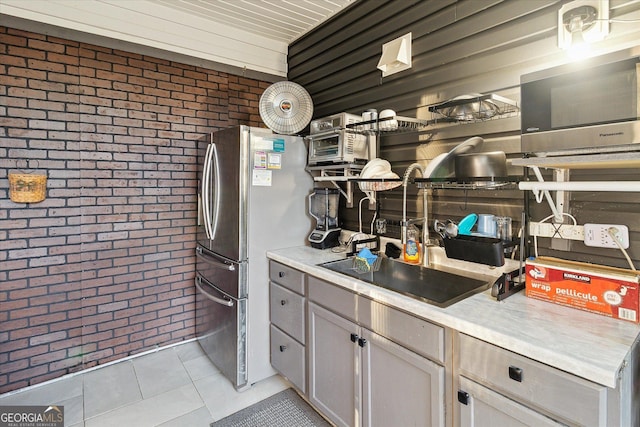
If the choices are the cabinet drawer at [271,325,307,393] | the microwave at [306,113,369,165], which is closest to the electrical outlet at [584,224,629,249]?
the microwave at [306,113,369,165]

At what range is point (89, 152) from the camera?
2.62 m

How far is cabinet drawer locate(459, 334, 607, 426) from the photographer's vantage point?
3.11 feet

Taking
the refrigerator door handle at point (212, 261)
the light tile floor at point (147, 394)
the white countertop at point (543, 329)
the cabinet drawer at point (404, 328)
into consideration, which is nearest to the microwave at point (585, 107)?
the white countertop at point (543, 329)

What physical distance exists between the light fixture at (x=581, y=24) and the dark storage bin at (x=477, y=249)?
989 mm

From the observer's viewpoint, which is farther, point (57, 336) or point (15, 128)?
point (57, 336)

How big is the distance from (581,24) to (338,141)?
1.42 metres

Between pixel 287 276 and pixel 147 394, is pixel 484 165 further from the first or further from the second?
pixel 147 394

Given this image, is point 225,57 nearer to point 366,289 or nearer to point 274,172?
point 274,172

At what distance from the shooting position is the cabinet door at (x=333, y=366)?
177 centimetres

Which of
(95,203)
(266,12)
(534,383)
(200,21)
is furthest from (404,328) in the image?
(200,21)

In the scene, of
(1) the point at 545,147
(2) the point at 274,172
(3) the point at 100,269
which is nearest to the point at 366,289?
(1) the point at 545,147

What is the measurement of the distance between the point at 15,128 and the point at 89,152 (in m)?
0.45

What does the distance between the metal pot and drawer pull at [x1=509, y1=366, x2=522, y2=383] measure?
0.82 meters

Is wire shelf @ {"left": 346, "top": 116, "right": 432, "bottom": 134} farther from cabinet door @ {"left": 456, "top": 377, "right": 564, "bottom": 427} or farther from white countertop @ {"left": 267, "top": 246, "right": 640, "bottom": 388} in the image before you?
cabinet door @ {"left": 456, "top": 377, "right": 564, "bottom": 427}
